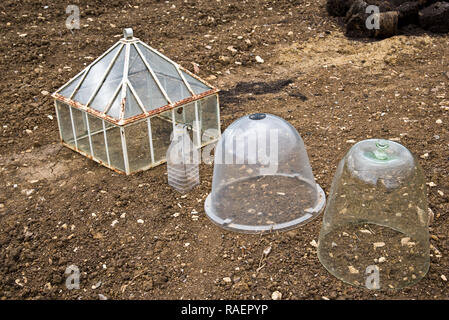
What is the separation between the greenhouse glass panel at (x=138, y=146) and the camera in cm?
575

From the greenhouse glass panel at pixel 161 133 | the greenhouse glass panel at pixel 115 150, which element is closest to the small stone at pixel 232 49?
the greenhouse glass panel at pixel 161 133

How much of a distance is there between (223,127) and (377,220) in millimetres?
2864

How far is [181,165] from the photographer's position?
5719mm

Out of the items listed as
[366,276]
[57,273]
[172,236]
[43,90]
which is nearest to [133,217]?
[172,236]

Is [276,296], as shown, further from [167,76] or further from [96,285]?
[167,76]

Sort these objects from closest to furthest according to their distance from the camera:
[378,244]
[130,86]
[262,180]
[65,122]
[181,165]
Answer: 1. [378,244]
2. [262,180]
3. [181,165]
4. [130,86]
5. [65,122]

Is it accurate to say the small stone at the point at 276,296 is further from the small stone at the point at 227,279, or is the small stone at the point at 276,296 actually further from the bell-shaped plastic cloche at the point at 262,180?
the bell-shaped plastic cloche at the point at 262,180

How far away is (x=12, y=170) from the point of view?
6.23 meters

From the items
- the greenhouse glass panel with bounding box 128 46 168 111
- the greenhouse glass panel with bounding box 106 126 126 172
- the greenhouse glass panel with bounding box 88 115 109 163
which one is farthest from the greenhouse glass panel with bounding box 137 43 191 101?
the greenhouse glass panel with bounding box 88 115 109 163

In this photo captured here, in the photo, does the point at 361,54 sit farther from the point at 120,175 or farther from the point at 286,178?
the point at 120,175

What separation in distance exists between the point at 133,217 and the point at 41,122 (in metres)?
2.91

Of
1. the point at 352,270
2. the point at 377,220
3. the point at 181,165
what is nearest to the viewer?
the point at 352,270

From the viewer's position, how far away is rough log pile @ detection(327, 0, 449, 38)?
9.80m

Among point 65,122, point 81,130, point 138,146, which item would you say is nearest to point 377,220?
point 138,146
